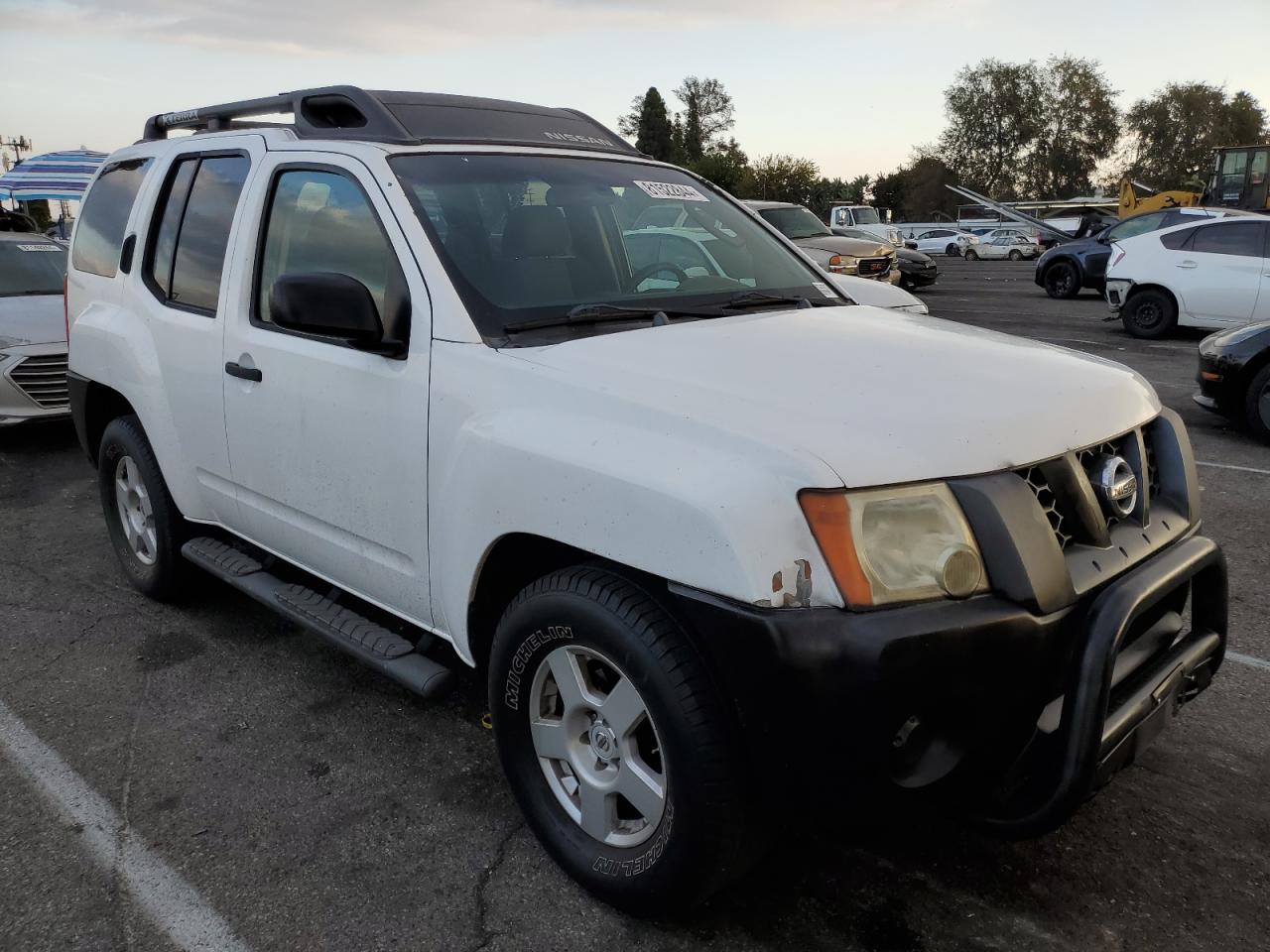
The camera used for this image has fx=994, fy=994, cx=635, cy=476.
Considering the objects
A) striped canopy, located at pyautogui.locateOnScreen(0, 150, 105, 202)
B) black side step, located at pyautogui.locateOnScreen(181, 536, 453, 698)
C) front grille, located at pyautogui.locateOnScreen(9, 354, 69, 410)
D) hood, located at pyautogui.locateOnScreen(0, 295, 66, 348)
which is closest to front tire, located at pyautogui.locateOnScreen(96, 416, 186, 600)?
black side step, located at pyautogui.locateOnScreen(181, 536, 453, 698)

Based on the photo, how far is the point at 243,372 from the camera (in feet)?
11.1

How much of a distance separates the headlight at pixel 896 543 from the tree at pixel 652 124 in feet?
350

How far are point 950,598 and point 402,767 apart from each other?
1935mm

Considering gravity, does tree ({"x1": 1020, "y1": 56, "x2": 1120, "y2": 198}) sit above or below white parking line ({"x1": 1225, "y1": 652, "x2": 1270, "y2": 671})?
above

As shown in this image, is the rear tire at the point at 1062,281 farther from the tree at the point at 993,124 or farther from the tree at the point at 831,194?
the tree at the point at 993,124

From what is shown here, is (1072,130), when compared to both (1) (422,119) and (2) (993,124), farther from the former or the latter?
(1) (422,119)

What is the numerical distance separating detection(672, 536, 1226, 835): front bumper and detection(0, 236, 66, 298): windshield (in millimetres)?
8308

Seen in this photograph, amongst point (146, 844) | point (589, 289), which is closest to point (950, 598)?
point (589, 289)

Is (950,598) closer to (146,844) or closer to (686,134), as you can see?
(146,844)

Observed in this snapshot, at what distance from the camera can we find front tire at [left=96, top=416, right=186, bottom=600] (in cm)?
422

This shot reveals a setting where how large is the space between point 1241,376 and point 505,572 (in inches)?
274

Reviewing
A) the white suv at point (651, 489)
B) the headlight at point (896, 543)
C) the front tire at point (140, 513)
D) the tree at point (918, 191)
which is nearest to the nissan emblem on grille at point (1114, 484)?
the white suv at point (651, 489)

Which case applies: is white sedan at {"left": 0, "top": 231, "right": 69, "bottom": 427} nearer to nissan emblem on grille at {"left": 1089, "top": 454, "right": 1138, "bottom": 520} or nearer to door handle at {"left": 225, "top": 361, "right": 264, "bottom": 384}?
door handle at {"left": 225, "top": 361, "right": 264, "bottom": 384}

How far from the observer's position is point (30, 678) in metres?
3.88
